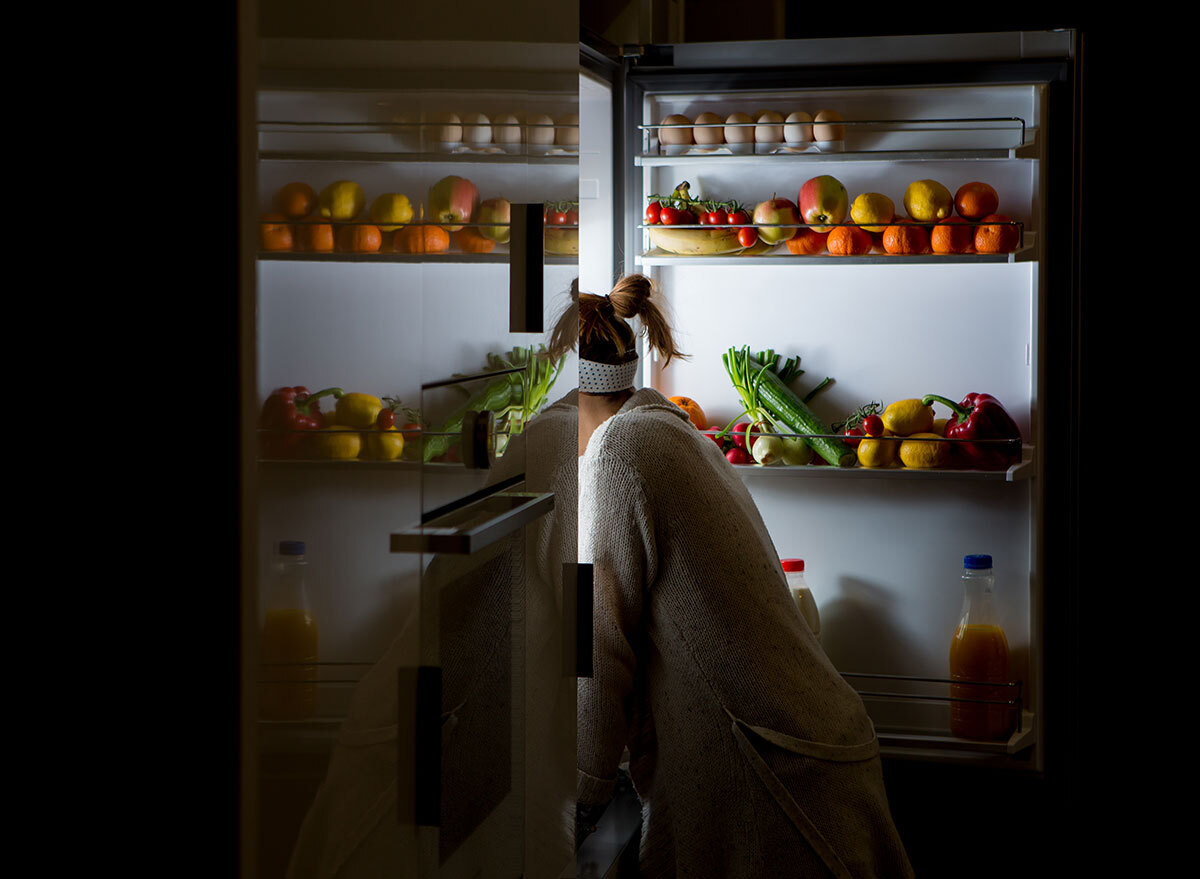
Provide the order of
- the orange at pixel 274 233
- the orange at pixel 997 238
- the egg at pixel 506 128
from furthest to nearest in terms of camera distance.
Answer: the orange at pixel 997 238
the egg at pixel 506 128
the orange at pixel 274 233

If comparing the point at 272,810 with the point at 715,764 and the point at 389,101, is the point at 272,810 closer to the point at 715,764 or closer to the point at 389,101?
the point at 389,101

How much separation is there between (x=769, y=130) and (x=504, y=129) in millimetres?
1428

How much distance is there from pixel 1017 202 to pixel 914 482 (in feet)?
1.89

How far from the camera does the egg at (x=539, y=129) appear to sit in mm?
1047

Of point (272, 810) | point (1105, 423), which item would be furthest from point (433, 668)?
point (1105, 423)

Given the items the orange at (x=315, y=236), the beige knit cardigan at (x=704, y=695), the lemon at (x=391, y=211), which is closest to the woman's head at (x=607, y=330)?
the beige knit cardigan at (x=704, y=695)

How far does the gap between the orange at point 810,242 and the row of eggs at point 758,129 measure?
0.18 m

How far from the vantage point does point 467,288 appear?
88 centimetres

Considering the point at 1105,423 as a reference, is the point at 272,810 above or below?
below

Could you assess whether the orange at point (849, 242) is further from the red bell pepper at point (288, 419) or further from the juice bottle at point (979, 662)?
the red bell pepper at point (288, 419)

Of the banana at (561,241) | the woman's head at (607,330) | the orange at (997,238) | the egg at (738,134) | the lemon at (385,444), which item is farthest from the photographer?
the egg at (738,134)

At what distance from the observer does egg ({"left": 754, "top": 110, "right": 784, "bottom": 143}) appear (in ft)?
7.52

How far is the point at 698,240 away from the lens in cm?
233

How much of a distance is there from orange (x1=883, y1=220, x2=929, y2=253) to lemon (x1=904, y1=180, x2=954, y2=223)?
0.08ft
